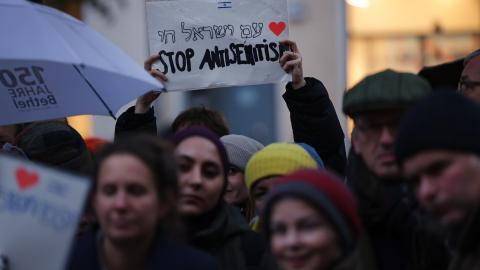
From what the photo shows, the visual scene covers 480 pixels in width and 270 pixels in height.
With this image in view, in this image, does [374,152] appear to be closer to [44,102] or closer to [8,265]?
[8,265]

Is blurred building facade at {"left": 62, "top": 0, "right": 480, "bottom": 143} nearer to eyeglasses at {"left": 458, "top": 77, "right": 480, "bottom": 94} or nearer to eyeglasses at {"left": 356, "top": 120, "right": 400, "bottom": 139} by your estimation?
eyeglasses at {"left": 458, "top": 77, "right": 480, "bottom": 94}

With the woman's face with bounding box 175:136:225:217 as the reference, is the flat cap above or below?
above

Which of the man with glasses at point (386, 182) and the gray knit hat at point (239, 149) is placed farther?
the gray knit hat at point (239, 149)

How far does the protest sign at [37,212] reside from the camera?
11.5ft

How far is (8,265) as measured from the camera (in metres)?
3.76

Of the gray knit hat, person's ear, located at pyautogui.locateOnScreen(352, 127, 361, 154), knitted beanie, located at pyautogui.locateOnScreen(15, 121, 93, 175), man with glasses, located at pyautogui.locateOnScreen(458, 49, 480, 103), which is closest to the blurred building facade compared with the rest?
the gray knit hat

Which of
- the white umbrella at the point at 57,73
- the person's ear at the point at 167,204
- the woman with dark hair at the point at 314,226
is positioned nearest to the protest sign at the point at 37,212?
the person's ear at the point at 167,204

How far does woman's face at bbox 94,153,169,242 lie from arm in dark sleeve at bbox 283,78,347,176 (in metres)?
1.63

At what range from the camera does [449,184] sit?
3279 mm

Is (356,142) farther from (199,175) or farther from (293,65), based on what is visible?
(293,65)

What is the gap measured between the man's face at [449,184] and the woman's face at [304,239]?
15.6 inches

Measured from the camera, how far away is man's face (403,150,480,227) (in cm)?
326

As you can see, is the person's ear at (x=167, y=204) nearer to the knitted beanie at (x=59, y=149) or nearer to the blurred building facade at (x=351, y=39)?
the knitted beanie at (x=59, y=149)

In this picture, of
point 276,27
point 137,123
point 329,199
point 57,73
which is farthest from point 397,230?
point 57,73
